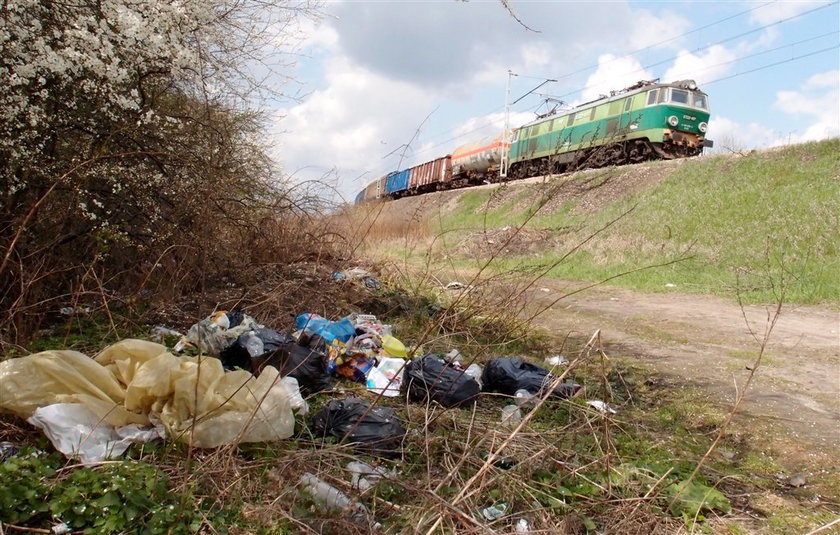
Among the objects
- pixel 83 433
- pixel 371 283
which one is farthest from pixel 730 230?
pixel 83 433

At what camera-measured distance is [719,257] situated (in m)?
10.9

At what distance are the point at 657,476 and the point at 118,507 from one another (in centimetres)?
223

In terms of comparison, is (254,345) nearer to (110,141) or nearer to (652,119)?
(110,141)

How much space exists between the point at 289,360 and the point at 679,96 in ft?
55.5

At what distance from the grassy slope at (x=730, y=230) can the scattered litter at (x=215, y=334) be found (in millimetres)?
4800

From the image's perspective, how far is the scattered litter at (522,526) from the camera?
7.39ft

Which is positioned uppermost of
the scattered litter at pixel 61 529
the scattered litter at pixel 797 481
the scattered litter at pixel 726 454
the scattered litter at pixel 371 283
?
the scattered litter at pixel 371 283

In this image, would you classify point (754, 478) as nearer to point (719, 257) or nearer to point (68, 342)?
point (68, 342)

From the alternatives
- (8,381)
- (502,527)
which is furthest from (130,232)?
(502,527)

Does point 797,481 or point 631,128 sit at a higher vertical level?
point 631,128

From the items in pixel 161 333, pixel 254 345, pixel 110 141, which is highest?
pixel 110 141

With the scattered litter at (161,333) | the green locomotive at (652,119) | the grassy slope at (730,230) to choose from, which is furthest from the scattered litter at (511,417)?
the green locomotive at (652,119)

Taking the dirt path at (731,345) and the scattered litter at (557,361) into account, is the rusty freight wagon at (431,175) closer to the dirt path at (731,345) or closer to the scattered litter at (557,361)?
the dirt path at (731,345)

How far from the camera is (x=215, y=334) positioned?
3791mm
